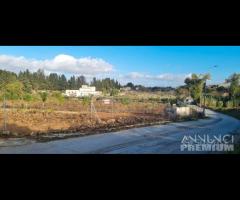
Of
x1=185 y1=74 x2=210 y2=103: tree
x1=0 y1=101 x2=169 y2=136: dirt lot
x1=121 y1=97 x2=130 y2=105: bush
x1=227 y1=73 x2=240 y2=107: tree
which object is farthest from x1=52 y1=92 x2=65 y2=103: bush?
x1=227 y1=73 x2=240 y2=107: tree

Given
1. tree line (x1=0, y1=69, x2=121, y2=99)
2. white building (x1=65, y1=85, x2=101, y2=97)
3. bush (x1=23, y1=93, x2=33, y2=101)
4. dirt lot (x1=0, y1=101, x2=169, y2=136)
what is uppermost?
tree line (x1=0, y1=69, x2=121, y2=99)

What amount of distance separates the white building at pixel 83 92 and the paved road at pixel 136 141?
25.6 inches

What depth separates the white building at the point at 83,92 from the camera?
16.9 feet

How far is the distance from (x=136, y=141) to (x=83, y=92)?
110 cm

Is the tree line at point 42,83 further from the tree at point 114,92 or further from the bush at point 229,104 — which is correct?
the bush at point 229,104

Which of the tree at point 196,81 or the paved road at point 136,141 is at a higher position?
the tree at point 196,81

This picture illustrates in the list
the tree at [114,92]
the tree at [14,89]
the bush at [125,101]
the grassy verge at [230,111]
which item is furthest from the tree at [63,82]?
the grassy verge at [230,111]

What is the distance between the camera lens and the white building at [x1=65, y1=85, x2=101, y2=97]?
202 inches

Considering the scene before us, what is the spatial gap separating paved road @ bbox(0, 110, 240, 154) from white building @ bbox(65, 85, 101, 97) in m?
0.65

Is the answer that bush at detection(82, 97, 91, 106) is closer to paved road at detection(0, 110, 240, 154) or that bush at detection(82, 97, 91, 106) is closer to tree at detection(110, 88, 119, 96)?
tree at detection(110, 88, 119, 96)
